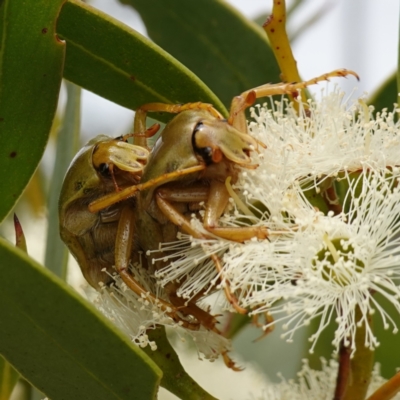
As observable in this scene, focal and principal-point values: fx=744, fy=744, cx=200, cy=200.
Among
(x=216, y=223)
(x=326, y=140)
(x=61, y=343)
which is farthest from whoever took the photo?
(x=326, y=140)

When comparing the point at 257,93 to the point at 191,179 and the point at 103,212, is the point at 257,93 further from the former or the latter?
the point at 103,212

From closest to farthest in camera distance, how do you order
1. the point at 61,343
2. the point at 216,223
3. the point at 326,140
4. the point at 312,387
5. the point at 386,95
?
the point at 61,343 < the point at 216,223 < the point at 326,140 < the point at 312,387 < the point at 386,95

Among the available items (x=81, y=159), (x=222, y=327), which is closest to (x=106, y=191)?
(x=81, y=159)

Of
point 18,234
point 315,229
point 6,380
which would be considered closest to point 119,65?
point 18,234

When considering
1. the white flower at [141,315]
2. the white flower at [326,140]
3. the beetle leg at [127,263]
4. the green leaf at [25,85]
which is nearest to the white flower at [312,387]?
the white flower at [141,315]

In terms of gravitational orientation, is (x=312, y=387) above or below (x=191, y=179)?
below

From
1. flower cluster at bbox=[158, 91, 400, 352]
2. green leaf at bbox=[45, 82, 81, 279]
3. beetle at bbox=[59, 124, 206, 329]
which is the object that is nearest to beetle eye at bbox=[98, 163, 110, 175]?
beetle at bbox=[59, 124, 206, 329]
